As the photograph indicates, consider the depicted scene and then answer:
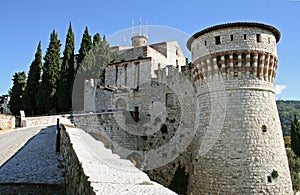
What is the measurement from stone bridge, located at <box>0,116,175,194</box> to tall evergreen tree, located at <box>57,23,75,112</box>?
16.8 meters

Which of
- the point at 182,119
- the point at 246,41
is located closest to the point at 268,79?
the point at 246,41

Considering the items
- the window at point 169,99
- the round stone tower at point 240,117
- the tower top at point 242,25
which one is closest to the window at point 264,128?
the round stone tower at point 240,117

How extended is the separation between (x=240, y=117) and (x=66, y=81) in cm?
2335

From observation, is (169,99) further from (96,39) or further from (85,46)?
(96,39)

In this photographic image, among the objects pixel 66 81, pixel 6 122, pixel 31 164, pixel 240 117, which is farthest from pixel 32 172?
pixel 66 81

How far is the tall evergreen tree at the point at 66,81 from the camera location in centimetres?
2937

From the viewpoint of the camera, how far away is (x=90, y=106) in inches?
995

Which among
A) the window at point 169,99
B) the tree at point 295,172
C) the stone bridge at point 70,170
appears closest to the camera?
the stone bridge at point 70,170

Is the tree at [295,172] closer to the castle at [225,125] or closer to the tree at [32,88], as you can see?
the castle at [225,125]

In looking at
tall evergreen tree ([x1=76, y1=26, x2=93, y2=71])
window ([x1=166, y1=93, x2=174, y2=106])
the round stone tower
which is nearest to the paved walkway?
the round stone tower

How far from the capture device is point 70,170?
241 inches

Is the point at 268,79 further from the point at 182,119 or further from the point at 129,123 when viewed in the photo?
the point at 129,123

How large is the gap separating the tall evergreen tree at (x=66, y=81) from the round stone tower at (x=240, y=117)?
20453 millimetres

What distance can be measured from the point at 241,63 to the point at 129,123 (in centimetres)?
898
